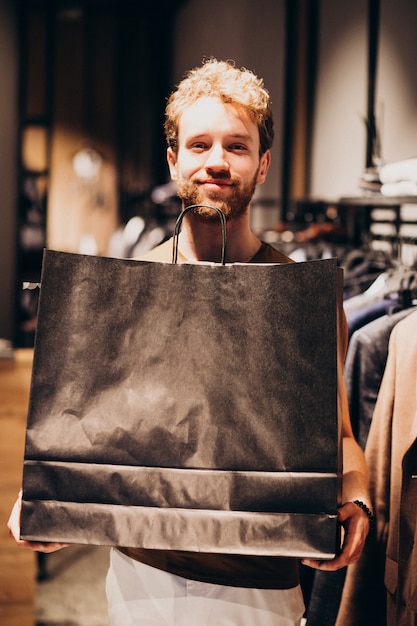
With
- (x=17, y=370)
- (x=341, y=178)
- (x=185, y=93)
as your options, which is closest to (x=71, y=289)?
(x=185, y=93)

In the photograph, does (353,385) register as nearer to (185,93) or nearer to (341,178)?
(185,93)

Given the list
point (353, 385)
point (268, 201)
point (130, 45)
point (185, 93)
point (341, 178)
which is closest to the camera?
point (185, 93)

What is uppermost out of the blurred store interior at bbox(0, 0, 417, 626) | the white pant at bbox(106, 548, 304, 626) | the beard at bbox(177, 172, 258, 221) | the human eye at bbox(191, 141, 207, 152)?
the blurred store interior at bbox(0, 0, 417, 626)

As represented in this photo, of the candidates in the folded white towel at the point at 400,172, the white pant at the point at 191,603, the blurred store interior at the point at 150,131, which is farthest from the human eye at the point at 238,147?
the folded white towel at the point at 400,172

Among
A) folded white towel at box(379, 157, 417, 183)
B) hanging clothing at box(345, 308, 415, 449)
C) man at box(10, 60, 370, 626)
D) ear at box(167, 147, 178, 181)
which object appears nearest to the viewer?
man at box(10, 60, 370, 626)

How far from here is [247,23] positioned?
527 cm

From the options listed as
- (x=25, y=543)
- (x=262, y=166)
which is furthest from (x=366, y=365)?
(x=25, y=543)

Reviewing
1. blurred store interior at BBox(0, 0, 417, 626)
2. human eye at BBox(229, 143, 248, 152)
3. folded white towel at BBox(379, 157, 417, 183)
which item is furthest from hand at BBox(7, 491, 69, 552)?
folded white towel at BBox(379, 157, 417, 183)

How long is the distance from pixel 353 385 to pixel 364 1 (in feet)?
7.72

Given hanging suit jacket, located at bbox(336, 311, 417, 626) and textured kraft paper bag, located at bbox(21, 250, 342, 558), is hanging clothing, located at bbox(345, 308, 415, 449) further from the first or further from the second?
textured kraft paper bag, located at bbox(21, 250, 342, 558)

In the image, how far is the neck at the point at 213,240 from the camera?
4.32 ft

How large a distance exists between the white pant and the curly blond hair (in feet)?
2.12

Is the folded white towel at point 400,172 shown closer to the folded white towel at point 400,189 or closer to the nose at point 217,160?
the folded white towel at point 400,189

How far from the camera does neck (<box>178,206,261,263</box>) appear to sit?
4.32 ft
